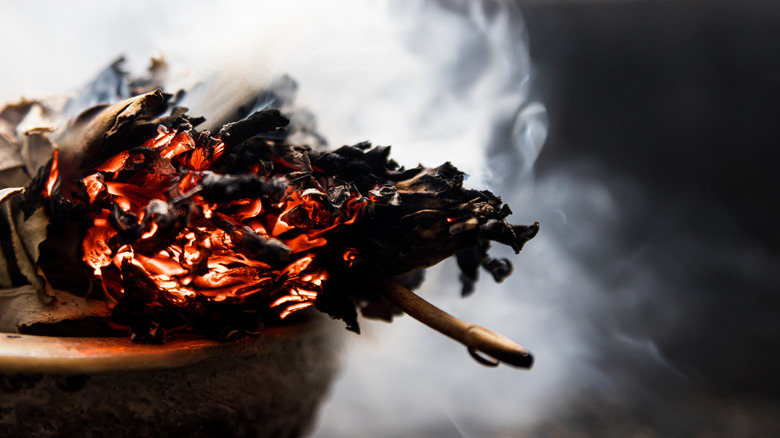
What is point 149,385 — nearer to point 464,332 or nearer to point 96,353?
point 96,353

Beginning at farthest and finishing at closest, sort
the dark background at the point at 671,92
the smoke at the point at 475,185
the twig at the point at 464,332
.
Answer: the dark background at the point at 671,92 → the smoke at the point at 475,185 → the twig at the point at 464,332

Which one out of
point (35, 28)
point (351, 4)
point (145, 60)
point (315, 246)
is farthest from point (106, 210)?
point (35, 28)

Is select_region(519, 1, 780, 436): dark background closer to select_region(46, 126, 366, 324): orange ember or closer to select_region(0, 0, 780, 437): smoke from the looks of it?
select_region(0, 0, 780, 437): smoke

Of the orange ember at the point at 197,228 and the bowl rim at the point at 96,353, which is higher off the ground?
the orange ember at the point at 197,228

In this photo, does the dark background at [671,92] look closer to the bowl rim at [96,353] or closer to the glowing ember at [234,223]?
the glowing ember at [234,223]

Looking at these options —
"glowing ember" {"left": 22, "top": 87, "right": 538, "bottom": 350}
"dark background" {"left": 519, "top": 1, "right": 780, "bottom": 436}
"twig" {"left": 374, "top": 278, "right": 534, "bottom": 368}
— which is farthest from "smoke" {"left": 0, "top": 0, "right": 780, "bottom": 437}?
"twig" {"left": 374, "top": 278, "right": 534, "bottom": 368}

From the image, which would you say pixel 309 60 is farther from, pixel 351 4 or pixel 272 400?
pixel 272 400

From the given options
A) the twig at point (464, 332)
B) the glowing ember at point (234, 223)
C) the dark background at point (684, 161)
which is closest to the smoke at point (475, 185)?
the dark background at point (684, 161)

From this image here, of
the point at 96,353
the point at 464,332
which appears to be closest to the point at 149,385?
the point at 96,353
